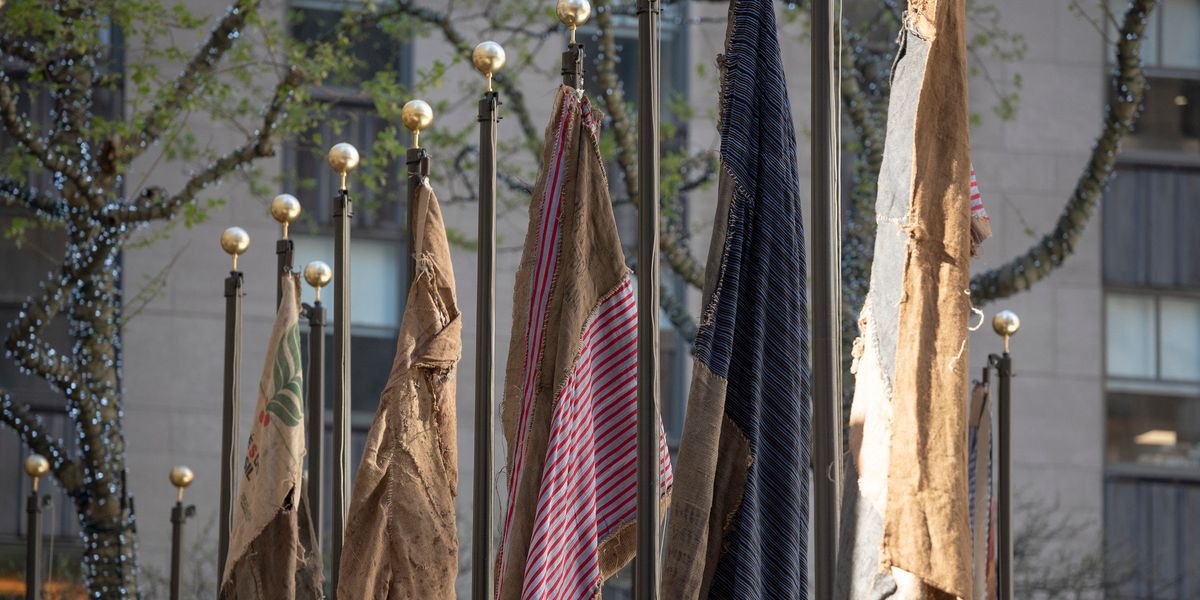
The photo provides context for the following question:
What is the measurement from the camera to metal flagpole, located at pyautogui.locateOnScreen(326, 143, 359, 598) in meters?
5.97

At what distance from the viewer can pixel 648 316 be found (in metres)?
4.23

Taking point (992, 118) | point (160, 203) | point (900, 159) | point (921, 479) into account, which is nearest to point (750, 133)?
point (900, 159)

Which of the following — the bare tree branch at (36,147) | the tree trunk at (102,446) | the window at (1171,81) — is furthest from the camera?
the window at (1171,81)

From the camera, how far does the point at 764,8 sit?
14.2ft

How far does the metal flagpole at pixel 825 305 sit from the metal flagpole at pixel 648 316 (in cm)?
40

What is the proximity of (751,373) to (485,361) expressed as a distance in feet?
3.24

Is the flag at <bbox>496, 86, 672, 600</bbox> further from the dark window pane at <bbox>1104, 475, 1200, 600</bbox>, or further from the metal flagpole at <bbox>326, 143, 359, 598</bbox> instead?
the dark window pane at <bbox>1104, 475, 1200, 600</bbox>

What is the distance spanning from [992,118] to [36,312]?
7728 mm

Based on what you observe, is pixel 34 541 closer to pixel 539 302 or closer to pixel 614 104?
pixel 614 104

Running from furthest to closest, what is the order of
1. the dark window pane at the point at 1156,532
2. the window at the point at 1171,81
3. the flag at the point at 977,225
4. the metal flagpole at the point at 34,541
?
1. the window at the point at 1171,81
2. the dark window pane at the point at 1156,532
3. the metal flagpole at the point at 34,541
4. the flag at the point at 977,225

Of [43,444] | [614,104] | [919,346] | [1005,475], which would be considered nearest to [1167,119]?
[614,104]

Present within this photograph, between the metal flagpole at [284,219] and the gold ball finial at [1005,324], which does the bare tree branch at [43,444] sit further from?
the gold ball finial at [1005,324]

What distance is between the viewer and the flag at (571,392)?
173 inches

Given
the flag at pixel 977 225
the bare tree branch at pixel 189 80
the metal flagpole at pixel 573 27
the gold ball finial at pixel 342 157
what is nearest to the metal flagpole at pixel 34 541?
the bare tree branch at pixel 189 80
